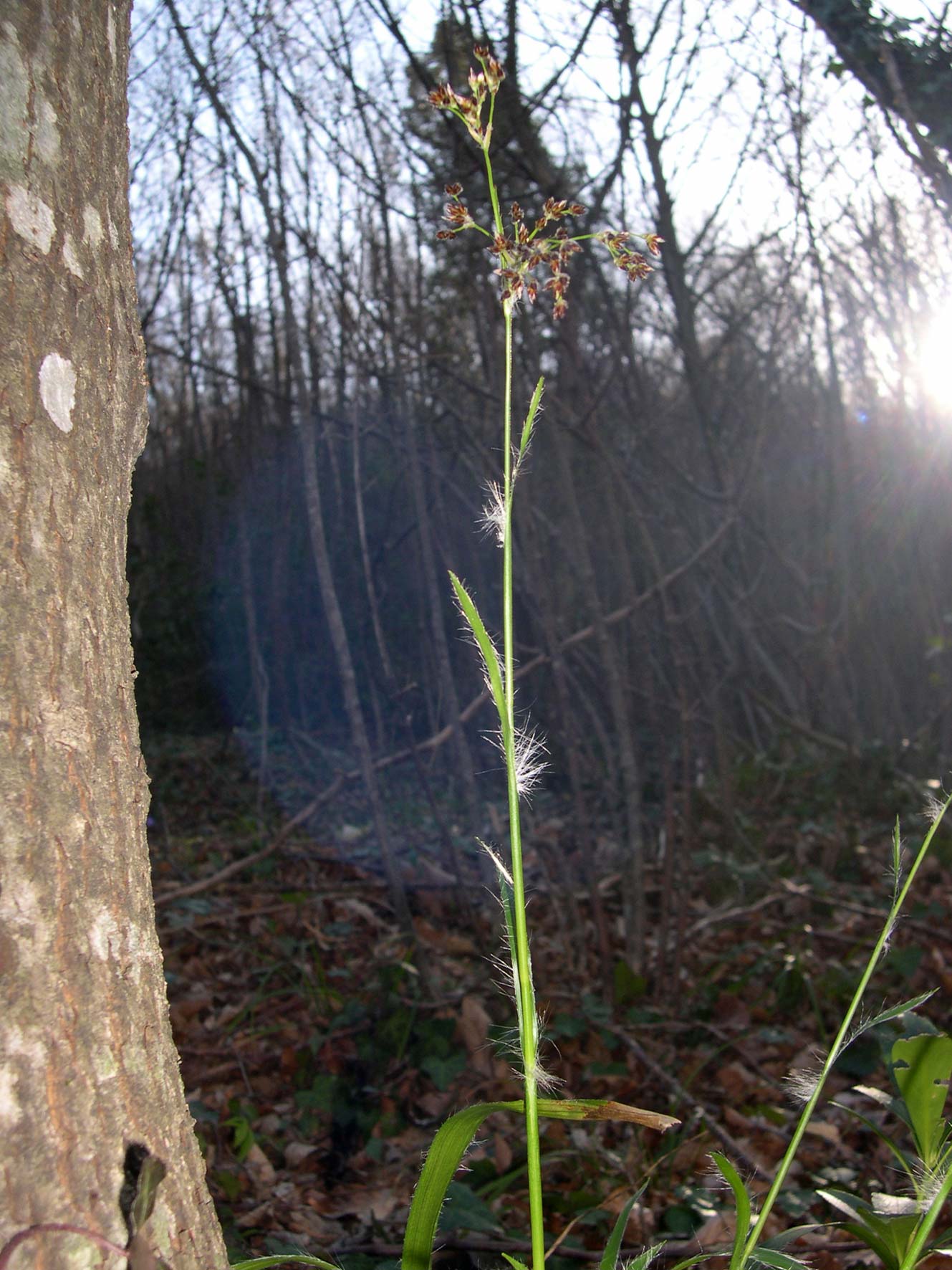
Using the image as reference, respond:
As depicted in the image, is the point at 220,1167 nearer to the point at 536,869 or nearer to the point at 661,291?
the point at 536,869

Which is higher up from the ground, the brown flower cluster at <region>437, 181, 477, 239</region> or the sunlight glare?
the sunlight glare

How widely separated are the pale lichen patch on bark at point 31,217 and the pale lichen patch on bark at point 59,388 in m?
0.09

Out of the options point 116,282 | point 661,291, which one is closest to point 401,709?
point 116,282

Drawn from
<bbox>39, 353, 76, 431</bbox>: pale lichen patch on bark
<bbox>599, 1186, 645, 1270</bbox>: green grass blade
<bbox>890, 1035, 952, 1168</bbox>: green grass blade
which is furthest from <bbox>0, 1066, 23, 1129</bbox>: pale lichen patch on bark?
<bbox>890, 1035, 952, 1168</bbox>: green grass blade

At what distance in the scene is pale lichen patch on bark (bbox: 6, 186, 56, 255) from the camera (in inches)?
31.5

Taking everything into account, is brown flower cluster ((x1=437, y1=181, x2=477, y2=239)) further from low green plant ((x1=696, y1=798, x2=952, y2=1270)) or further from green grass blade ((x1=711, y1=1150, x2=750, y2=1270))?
green grass blade ((x1=711, y1=1150, x2=750, y2=1270))

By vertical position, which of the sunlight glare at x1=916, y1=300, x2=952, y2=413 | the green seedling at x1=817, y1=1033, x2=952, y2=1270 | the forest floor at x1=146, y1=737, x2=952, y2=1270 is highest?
the sunlight glare at x1=916, y1=300, x2=952, y2=413

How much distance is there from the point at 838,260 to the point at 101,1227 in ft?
20.9

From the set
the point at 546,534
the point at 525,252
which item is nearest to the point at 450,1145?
the point at 525,252

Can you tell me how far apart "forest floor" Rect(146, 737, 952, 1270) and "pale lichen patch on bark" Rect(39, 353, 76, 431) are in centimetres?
100

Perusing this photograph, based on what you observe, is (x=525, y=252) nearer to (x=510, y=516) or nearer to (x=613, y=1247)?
(x=510, y=516)

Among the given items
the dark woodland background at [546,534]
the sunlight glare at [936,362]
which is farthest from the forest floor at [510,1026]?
the sunlight glare at [936,362]

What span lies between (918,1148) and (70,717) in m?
1.16

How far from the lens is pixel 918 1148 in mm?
1255
